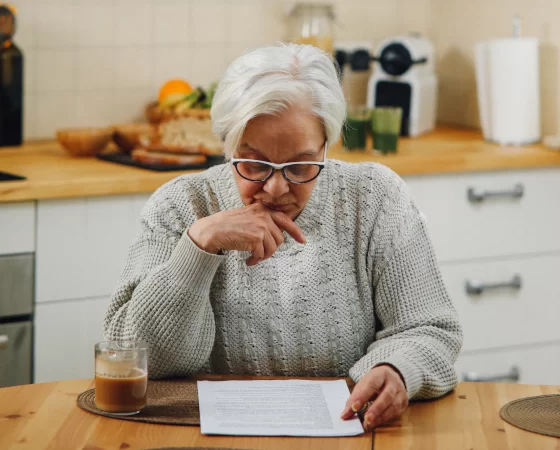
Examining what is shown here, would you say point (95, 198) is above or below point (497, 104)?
below

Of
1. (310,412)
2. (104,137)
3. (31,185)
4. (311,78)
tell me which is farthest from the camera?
(104,137)

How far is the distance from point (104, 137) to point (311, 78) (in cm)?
130

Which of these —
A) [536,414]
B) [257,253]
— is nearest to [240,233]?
[257,253]

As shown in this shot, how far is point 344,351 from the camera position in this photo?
5.82ft

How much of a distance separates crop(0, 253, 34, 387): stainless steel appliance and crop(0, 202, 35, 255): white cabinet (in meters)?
0.02

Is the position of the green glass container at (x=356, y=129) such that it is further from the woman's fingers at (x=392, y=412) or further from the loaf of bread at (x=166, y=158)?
the woman's fingers at (x=392, y=412)

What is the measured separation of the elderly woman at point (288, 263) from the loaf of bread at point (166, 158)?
2.50 ft

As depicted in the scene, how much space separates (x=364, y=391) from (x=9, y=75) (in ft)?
5.94

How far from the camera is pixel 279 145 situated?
1588mm

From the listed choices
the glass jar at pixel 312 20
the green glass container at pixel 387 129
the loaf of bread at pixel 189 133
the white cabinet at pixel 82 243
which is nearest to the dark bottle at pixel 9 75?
the loaf of bread at pixel 189 133

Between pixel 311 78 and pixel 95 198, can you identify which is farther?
pixel 95 198

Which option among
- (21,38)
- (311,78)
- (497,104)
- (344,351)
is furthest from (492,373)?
(21,38)

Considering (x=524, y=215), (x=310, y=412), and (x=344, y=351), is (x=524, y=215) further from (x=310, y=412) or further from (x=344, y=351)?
(x=310, y=412)

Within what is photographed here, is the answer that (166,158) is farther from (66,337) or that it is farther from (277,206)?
(277,206)
